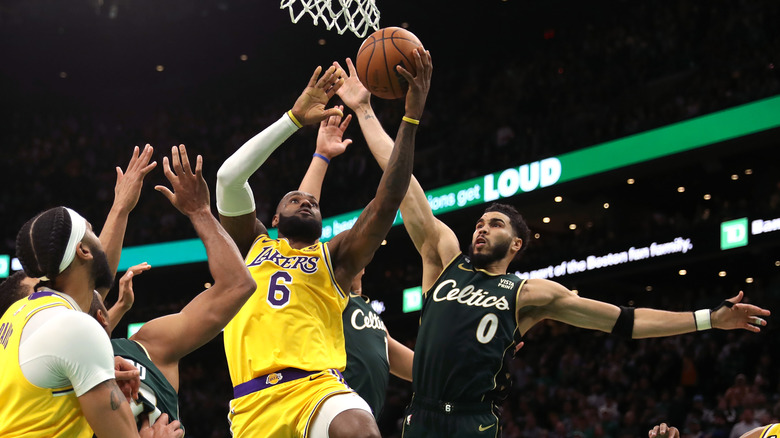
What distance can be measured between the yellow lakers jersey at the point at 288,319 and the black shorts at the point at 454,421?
0.95m

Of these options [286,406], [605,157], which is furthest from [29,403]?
[605,157]

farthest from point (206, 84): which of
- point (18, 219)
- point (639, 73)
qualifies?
point (639, 73)

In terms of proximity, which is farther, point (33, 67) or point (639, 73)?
point (33, 67)

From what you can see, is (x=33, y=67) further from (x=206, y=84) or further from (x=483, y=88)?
(x=483, y=88)

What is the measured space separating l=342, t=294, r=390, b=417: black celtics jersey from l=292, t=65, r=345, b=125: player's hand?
131cm

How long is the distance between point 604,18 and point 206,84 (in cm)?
1068

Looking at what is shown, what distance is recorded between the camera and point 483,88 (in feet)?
62.8

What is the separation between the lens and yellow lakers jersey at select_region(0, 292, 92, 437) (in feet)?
7.62

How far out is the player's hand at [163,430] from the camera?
2.60 m

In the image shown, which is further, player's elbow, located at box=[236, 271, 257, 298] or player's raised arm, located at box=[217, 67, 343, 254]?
player's raised arm, located at box=[217, 67, 343, 254]

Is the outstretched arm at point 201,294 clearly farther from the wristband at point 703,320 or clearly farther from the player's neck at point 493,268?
the wristband at point 703,320

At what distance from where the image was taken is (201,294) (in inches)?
123

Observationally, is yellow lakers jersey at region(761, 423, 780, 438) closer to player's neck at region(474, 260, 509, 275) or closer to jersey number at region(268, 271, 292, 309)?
player's neck at region(474, 260, 509, 275)

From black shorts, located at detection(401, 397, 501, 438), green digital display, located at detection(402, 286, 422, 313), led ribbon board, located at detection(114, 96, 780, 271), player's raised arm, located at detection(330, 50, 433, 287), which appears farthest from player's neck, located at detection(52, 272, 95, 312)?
green digital display, located at detection(402, 286, 422, 313)
